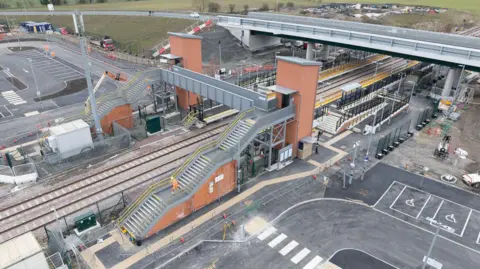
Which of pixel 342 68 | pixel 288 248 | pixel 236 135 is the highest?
pixel 236 135

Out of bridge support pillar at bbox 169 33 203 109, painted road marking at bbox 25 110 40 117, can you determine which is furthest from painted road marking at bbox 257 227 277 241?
painted road marking at bbox 25 110 40 117

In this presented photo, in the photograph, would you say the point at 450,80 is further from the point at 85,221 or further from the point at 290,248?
the point at 85,221

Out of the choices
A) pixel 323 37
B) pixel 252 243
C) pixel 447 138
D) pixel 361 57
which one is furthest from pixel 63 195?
pixel 361 57

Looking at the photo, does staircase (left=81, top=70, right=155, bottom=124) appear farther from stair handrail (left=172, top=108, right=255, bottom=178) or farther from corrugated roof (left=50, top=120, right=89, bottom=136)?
stair handrail (left=172, top=108, right=255, bottom=178)

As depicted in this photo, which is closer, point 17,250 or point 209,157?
point 17,250

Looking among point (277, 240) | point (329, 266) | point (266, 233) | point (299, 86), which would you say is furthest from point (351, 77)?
point (329, 266)

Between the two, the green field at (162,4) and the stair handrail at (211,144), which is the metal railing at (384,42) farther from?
the green field at (162,4)
